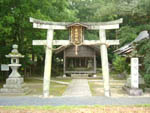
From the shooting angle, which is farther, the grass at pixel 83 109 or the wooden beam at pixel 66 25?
the wooden beam at pixel 66 25

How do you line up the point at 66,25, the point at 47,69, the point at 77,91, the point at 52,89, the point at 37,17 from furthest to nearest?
the point at 37,17 < the point at 52,89 < the point at 77,91 < the point at 66,25 < the point at 47,69

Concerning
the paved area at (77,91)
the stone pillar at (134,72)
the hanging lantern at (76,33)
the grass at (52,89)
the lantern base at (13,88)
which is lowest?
the grass at (52,89)

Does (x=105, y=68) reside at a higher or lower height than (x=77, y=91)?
A: higher

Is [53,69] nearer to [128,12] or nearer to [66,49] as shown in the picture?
[66,49]

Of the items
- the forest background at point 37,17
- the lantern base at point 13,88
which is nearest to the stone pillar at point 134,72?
the forest background at point 37,17

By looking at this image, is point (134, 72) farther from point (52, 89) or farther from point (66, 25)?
point (52, 89)

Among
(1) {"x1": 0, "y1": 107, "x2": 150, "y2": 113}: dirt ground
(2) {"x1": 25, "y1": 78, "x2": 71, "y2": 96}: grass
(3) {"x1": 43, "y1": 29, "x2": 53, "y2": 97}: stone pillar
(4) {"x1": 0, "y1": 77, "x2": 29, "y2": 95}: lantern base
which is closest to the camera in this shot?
(1) {"x1": 0, "y1": 107, "x2": 150, "y2": 113}: dirt ground

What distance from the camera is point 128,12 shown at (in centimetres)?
1819

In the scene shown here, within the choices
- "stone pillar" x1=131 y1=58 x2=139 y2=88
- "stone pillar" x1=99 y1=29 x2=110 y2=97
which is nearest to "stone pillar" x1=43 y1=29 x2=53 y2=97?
"stone pillar" x1=99 y1=29 x2=110 y2=97

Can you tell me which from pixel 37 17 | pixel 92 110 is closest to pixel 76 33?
pixel 92 110

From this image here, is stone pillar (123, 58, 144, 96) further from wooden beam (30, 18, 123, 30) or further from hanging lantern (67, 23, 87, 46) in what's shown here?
hanging lantern (67, 23, 87, 46)

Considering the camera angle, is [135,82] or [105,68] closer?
[105,68]

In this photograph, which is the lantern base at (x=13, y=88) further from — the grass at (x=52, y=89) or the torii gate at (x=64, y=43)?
the torii gate at (x=64, y=43)

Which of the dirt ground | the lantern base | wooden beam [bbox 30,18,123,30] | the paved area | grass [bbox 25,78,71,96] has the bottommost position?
grass [bbox 25,78,71,96]
